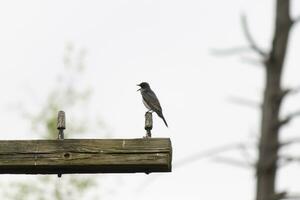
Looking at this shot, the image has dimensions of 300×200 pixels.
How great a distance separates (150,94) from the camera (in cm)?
1004

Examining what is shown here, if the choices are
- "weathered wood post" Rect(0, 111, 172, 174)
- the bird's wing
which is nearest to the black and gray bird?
the bird's wing

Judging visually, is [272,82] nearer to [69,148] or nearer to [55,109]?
[69,148]

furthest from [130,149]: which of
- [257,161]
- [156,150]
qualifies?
[257,161]

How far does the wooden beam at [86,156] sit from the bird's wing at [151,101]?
4.04 metres

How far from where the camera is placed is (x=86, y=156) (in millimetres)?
5344

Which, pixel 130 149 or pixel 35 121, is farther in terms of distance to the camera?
pixel 35 121

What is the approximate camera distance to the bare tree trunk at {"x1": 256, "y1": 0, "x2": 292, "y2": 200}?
90.6 inches

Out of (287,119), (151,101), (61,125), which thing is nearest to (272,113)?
(287,119)

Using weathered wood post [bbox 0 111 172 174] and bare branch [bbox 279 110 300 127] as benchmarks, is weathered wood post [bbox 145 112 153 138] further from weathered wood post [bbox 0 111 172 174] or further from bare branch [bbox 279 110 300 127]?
bare branch [bbox 279 110 300 127]

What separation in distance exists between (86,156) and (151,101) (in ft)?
14.1

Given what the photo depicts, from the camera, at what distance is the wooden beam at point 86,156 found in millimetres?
5266

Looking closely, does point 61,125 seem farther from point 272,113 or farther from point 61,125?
point 272,113

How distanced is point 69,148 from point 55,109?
13249mm

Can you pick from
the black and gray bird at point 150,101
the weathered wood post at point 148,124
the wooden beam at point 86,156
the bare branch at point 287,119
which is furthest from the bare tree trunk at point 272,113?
the black and gray bird at point 150,101
